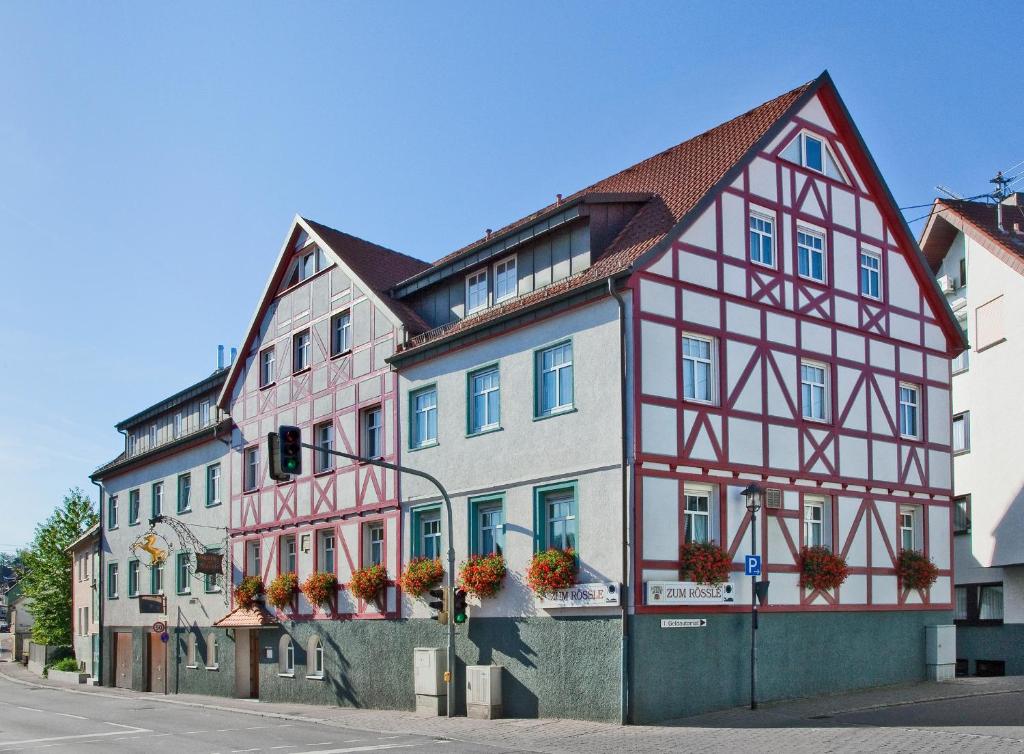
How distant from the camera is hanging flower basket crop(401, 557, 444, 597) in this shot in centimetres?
2706

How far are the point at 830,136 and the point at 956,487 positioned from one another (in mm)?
14025

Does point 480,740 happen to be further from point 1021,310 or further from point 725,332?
point 1021,310

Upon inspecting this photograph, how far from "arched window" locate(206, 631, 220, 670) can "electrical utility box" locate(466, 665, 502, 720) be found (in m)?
16.3

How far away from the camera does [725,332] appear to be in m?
24.5

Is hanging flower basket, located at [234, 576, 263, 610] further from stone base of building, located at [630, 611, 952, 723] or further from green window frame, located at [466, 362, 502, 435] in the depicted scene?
stone base of building, located at [630, 611, 952, 723]

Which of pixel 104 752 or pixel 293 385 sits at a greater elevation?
pixel 293 385

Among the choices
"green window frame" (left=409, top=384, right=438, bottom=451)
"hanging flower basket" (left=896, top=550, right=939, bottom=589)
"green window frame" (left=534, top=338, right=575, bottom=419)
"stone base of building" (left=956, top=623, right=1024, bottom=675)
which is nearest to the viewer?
"green window frame" (left=534, top=338, right=575, bottom=419)

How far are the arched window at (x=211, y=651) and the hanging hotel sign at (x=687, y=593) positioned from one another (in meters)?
21.0

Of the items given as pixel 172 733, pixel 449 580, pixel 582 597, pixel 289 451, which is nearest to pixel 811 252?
pixel 582 597

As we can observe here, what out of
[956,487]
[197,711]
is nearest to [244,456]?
[197,711]

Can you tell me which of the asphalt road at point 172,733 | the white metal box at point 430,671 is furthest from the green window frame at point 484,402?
the asphalt road at point 172,733

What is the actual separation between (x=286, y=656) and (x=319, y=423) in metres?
6.62

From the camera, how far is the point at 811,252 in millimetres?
26969

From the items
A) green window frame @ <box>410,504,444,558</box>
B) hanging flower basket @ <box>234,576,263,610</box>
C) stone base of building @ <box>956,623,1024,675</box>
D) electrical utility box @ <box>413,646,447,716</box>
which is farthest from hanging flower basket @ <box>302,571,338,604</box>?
stone base of building @ <box>956,623,1024,675</box>
